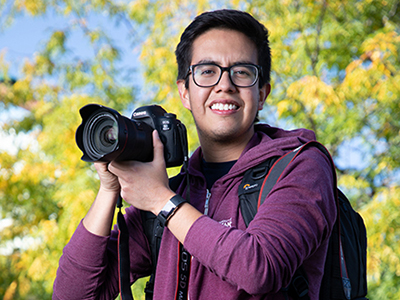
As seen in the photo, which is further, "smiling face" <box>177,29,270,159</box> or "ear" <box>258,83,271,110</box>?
"ear" <box>258,83,271,110</box>

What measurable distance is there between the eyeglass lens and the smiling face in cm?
2

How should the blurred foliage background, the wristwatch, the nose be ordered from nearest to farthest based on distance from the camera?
the wristwatch < the nose < the blurred foliage background

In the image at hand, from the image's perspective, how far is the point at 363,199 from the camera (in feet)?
11.6

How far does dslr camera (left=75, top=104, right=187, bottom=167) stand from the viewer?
108 centimetres

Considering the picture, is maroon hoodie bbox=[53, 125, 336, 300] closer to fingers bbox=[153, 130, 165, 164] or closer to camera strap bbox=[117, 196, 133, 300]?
camera strap bbox=[117, 196, 133, 300]

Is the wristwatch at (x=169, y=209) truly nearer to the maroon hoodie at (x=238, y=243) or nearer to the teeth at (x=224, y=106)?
the maroon hoodie at (x=238, y=243)

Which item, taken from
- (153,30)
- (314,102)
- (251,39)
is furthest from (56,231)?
(251,39)

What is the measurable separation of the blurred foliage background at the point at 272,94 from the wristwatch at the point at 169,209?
2312 millimetres

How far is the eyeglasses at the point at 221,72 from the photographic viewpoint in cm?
135

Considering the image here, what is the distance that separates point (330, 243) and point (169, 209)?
18.9 inches

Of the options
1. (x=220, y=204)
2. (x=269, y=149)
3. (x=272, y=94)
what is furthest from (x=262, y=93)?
(x=272, y=94)

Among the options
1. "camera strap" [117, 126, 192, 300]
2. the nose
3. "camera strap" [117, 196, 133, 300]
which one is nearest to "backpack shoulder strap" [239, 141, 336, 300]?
"camera strap" [117, 126, 192, 300]

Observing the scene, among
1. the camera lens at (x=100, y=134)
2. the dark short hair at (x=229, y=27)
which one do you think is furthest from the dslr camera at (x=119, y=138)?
the dark short hair at (x=229, y=27)

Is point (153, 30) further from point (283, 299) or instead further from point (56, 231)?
point (283, 299)
